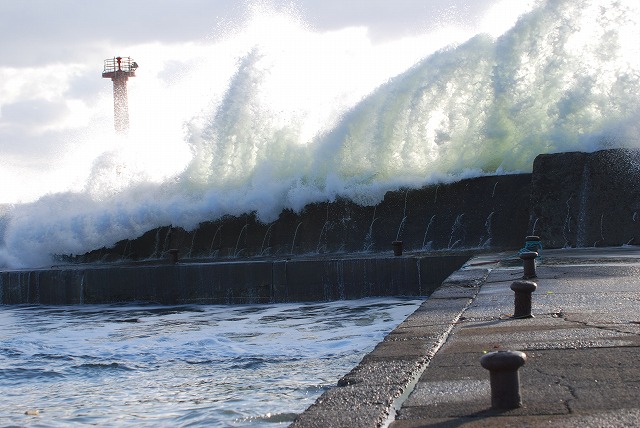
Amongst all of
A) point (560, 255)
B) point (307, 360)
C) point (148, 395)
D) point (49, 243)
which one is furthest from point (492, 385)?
point (49, 243)

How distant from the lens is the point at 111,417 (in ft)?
14.9

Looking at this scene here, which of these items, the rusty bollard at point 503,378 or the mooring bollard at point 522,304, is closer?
the rusty bollard at point 503,378

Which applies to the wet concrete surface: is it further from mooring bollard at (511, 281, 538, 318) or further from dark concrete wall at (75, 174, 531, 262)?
dark concrete wall at (75, 174, 531, 262)

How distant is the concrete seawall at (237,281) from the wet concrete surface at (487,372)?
4028 mm

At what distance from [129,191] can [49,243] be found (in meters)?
1.73

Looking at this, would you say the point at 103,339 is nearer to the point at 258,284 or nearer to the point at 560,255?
the point at 258,284

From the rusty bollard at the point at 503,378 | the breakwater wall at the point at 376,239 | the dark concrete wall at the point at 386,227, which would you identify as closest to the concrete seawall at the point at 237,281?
the breakwater wall at the point at 376,239

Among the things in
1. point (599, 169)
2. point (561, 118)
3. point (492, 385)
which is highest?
point (561, 118)

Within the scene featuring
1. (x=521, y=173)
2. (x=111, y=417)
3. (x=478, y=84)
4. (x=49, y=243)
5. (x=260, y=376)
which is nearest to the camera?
(x=111, y=417)

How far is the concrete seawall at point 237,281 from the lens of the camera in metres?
10.3

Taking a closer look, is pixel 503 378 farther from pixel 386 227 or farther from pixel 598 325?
pixel 386 227

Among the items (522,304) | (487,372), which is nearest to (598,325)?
(522,304)

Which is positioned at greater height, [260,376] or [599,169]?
[599,169]

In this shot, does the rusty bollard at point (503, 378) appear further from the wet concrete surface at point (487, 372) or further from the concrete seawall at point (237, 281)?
the concrete seawall at point (237, 281)
